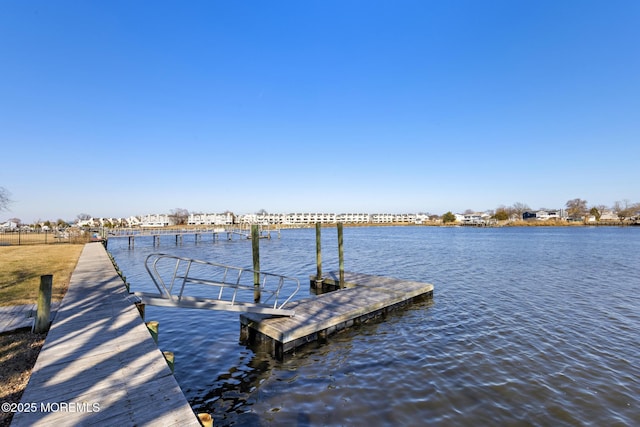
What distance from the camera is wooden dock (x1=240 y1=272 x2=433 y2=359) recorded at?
8977 millimetres

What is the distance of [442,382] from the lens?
23.4 ft

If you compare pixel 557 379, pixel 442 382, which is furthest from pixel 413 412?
pixel 557 379

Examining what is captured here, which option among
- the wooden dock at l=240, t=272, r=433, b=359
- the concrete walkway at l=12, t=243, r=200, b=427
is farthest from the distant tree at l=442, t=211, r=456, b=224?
the concrete walkway at l=12, t=243, r=200, b=427

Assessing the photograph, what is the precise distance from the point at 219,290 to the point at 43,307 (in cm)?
1035

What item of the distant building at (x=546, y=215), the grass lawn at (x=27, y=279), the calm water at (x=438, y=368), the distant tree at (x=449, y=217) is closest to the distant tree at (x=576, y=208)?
the distant building at (x=546, y=215)

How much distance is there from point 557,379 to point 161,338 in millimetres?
11147

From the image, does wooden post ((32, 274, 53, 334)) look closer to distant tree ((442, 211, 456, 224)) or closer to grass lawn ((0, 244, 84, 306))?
grass lawn ((0, 244, 84, 306))

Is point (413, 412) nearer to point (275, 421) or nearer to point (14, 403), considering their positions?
point (275, 421)

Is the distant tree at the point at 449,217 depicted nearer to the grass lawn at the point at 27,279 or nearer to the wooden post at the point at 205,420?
the grass lawn at the point at 27,279

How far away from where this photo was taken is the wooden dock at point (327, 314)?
29.5ft

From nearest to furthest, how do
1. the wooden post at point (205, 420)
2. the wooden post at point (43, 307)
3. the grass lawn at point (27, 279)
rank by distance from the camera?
the wooden post at point (205, 420), the wooden post at point (43, 307), the grass lawn at point (27, 279)

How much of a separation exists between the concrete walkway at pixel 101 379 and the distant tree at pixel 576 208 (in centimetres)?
18973

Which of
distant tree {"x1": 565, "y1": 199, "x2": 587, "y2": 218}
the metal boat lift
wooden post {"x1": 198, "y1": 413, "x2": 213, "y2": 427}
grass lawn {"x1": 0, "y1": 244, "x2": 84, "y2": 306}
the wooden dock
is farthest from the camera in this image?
distant tree {"x1": 565, "y1": 199, "x2": 587, "y2": 218}

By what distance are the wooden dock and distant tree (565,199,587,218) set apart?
179 meters
